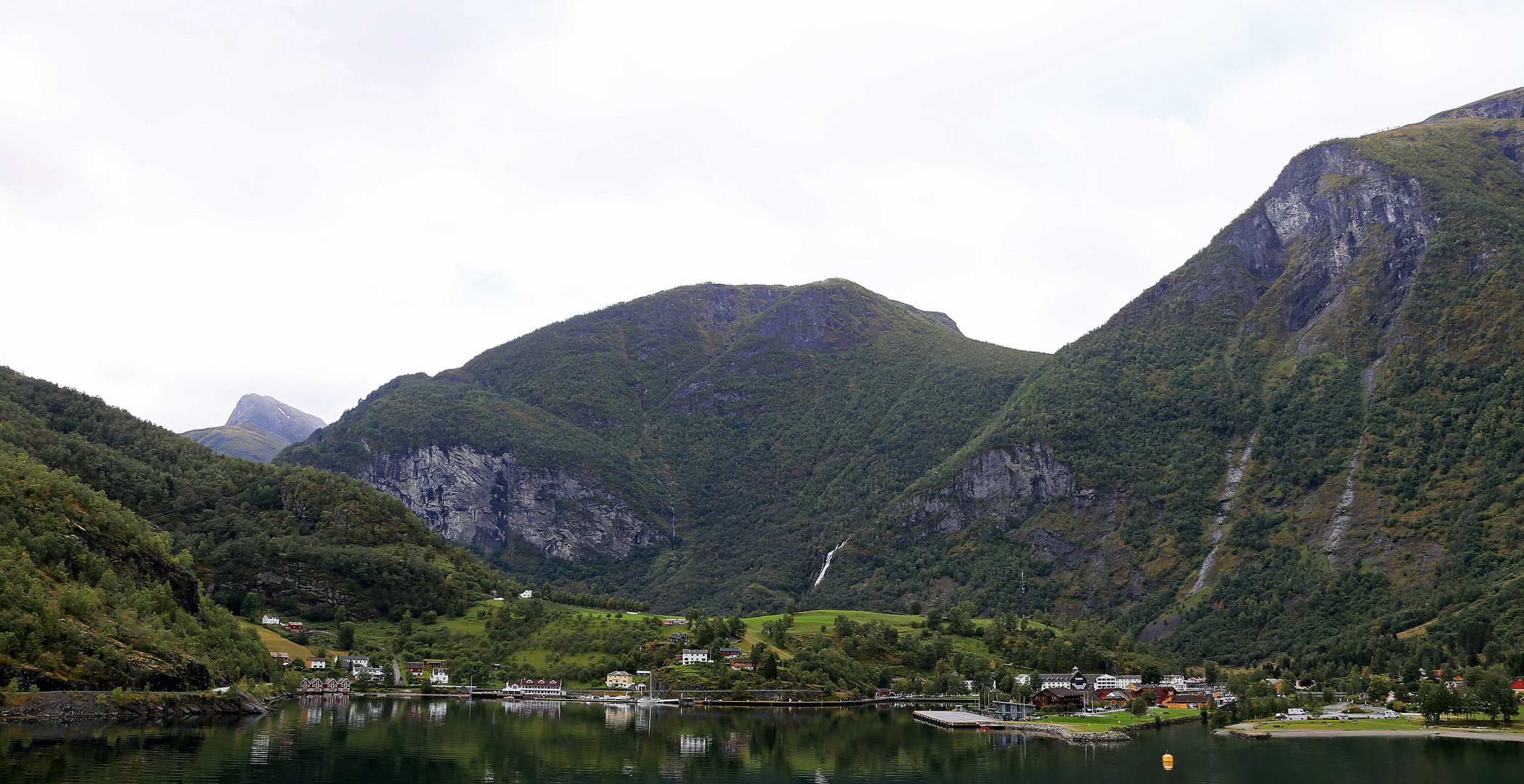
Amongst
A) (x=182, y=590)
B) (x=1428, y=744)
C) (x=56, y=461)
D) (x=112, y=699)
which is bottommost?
(x=1428, y=744)

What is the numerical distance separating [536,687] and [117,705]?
70.1 metres

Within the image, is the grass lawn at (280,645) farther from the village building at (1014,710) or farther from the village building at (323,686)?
the village building at (1014,710)

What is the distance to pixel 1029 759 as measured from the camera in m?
79.6

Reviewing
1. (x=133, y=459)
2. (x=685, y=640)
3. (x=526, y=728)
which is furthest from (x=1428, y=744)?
(x=133, y=459)

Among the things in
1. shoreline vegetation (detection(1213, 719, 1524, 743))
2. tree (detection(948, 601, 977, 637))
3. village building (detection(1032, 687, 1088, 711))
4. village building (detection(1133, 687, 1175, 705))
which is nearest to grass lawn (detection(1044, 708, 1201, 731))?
village building (detection(1032, 687, 1088, 711))

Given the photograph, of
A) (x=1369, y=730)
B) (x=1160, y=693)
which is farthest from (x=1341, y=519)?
(x=1369, y=730)

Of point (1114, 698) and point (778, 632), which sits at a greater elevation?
point (778, 632)

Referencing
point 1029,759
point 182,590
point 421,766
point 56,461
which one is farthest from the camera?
point 56,461

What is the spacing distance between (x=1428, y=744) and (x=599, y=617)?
12313 centimetres

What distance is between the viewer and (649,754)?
76.5 meters

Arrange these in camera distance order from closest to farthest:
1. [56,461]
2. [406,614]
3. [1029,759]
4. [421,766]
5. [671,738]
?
[421,766]
[1029,759]
[671,738]
[56,461]
[406,614]

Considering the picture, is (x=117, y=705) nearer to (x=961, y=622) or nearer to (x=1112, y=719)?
(x=1112, y=719)

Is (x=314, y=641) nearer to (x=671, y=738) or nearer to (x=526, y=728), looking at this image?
(x=526, y=728)

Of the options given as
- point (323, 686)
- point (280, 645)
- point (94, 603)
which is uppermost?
point (94, 603)
